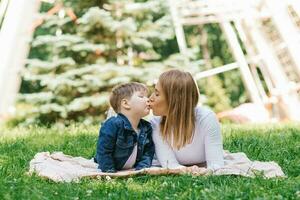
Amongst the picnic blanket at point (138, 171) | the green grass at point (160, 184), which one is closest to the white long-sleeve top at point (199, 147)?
the picnic blanket at point (138, 171)

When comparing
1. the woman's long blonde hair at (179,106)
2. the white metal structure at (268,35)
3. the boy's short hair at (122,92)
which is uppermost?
the white metal structure at (268,35)

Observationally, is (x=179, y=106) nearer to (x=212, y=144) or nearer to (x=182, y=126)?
(x=182, y=126)

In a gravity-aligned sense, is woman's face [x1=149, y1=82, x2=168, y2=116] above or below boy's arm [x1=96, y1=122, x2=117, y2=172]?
above

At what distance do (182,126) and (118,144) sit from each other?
14.9 inches

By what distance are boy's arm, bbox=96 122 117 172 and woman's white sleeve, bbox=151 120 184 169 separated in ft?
0.92

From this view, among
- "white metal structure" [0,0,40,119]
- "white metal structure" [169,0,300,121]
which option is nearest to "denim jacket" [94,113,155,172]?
"white metal structure" [0,0,40,119]

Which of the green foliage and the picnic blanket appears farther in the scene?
the green foliage

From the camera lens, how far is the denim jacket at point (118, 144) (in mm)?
3770

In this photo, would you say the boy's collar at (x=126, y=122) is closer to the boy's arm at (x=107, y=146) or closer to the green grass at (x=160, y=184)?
the boy's arm at (x=107, y=146)

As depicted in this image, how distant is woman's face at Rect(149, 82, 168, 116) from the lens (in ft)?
12.8

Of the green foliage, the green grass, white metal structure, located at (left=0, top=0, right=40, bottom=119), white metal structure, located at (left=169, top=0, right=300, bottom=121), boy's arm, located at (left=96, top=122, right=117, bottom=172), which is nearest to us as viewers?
the green grass

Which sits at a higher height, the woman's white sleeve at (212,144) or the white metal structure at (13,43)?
the white metal structure at (13,43)

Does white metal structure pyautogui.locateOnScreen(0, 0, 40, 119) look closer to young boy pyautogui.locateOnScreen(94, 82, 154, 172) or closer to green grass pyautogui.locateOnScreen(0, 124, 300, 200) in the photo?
green grass pyautogui.locateOnScreen(0, 124, 300, 200)

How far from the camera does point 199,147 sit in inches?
155
